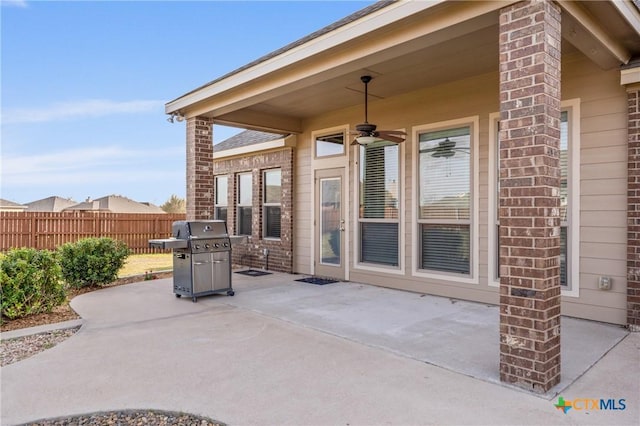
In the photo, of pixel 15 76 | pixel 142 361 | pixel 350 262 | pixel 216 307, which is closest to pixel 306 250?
pixel 350 262

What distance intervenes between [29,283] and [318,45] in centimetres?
453

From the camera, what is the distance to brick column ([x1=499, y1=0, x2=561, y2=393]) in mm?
2756

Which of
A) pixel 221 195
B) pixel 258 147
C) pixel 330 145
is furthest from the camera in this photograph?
pixel 221 195

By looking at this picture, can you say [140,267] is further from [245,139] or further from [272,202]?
[245,139]

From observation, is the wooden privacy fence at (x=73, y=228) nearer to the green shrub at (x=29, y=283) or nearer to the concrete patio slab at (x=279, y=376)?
the green shrub at (x=29, y=283)

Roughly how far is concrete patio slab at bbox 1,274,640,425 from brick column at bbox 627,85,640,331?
0.46 meters

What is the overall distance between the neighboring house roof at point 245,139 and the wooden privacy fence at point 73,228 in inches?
159

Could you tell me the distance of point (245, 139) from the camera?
10.3m

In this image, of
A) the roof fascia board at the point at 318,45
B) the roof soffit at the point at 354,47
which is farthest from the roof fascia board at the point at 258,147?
the roof fascia board at the point at 318,45

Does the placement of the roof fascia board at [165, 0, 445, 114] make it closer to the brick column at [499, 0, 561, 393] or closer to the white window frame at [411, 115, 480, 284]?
the brick column at [499, 0, 561, 393]

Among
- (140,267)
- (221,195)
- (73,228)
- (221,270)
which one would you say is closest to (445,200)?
(221,270)

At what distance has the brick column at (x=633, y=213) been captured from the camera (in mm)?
4227

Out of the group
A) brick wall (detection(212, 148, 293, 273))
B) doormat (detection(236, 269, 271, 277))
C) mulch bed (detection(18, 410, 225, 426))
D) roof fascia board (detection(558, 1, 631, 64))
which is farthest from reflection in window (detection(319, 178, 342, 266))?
mulch bed (detection(18, 410, 225, 426))

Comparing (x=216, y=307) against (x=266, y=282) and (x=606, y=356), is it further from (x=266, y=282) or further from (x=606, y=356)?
(x=606, y=356)
